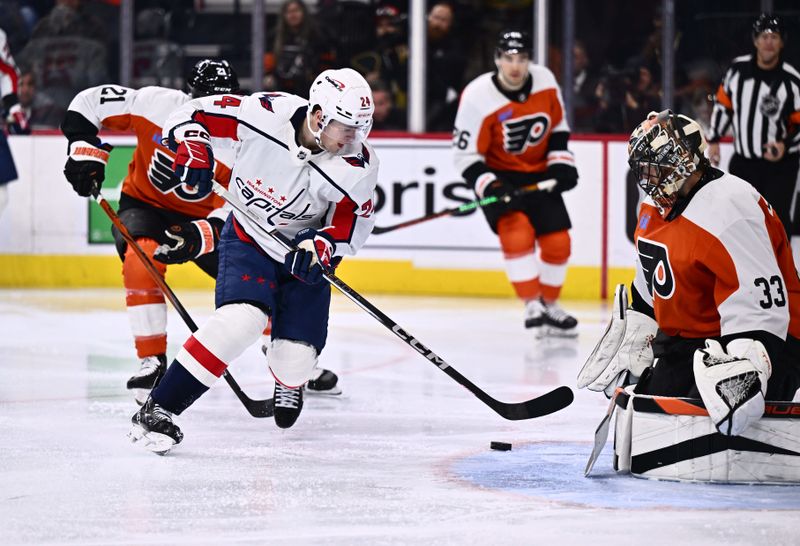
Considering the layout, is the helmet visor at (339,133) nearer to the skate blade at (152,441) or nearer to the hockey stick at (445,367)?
the hockey stick at (445,367)

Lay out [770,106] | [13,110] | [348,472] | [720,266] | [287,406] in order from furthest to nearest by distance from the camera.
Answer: [13,110] < [770,106] < [287,406] < [348,472] < [720,266]

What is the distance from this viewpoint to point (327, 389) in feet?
14.4

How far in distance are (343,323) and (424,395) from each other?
1.68 metres

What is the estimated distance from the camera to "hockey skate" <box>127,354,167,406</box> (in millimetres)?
4204

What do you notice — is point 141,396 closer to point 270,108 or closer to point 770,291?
point 270,108

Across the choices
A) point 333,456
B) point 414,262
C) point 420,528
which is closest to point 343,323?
point 414,262

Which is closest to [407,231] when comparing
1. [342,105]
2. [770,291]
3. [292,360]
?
[292,360]

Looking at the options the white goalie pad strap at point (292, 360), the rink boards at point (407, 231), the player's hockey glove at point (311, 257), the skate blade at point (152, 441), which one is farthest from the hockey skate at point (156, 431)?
the rink boards at point (407, 231)

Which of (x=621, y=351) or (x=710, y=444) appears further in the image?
(x=621, y=351)

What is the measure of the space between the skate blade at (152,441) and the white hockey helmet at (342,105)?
76cm

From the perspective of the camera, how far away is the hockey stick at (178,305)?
3881mm

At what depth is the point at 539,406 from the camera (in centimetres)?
357

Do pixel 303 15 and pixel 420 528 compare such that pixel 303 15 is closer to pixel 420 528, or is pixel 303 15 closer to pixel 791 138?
A: pixel 791 138

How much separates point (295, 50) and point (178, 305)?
142 inches
